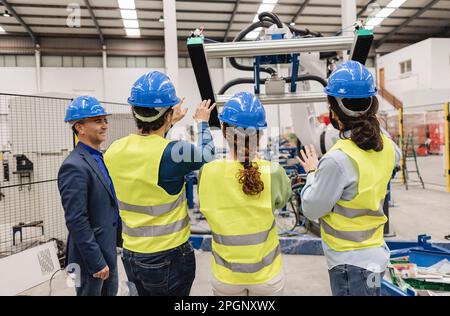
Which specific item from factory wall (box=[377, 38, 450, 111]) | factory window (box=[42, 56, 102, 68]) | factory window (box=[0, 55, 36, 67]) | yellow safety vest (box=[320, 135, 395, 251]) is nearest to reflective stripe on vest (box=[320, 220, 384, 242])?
yellow safety vest (box=[320, 135, 395, 251])

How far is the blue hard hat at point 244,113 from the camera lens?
1603 mm

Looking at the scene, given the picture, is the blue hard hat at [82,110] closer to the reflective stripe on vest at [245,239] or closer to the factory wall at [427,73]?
the reflective stripe on vest at [245,239]

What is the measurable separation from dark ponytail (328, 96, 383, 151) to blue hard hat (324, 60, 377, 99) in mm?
33

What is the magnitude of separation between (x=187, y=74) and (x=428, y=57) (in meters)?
10.5

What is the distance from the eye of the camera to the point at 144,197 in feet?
5.48

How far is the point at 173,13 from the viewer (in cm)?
462

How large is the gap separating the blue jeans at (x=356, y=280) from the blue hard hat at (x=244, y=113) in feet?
2.63

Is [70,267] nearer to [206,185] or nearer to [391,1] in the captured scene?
[206,185]

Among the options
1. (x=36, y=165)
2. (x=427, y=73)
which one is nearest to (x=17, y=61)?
(x=36, y=165)

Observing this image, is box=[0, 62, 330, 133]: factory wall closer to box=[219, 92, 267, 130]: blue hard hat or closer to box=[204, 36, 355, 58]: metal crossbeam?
box=[204, 36, 355, 58]: metal crossbeam

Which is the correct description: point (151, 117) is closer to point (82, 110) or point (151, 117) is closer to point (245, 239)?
point (82, 110)

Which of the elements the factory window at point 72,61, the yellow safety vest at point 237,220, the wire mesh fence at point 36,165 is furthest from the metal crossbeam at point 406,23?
the yellow safety vest at point 237,220

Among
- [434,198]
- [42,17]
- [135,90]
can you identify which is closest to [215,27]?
[42,17]

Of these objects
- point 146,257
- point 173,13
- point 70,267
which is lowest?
point 70,267
